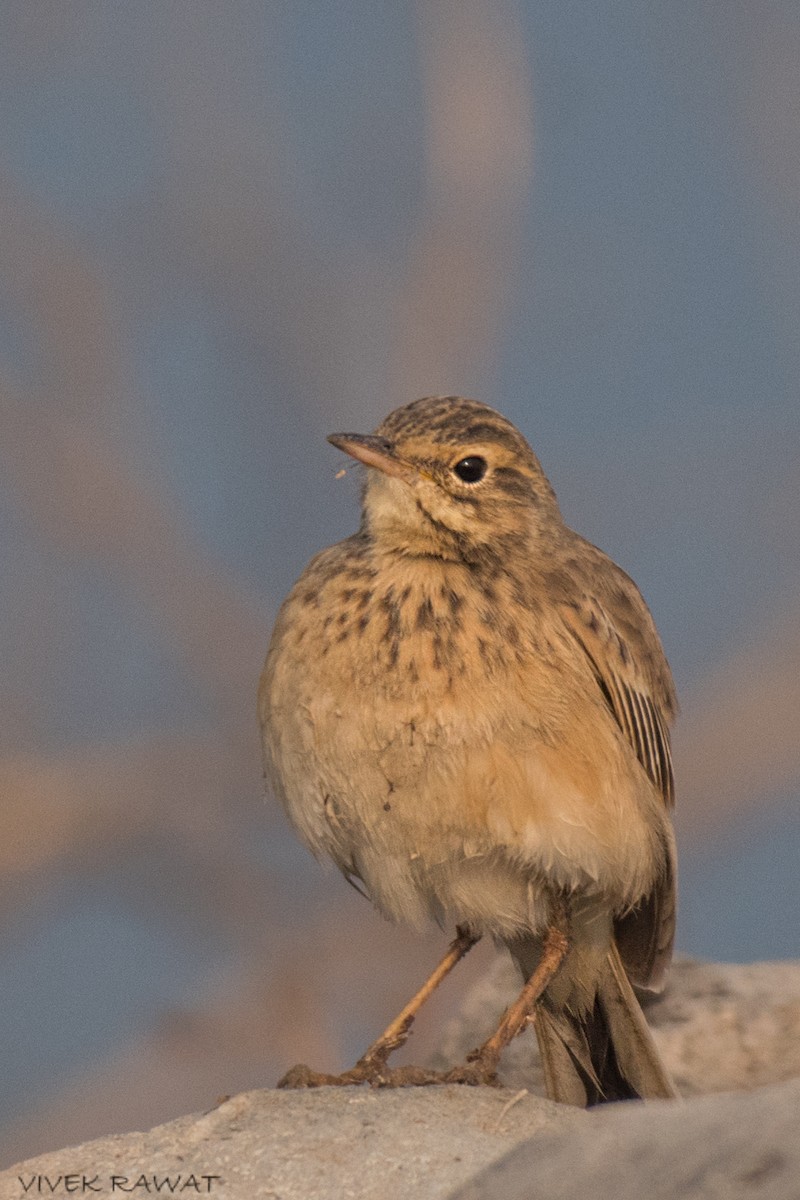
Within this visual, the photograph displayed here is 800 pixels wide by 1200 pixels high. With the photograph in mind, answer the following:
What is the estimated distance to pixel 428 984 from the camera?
6.59m

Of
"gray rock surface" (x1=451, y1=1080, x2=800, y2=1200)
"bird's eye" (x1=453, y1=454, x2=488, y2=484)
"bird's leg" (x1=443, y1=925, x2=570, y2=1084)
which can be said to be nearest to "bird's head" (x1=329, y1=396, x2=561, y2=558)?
"bird's eye" (x1=453, y1=454, x2=488, y2=484)

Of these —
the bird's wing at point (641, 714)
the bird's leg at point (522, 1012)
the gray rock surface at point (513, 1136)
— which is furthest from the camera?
the bird's wing at point (641, 714)

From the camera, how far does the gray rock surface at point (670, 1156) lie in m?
3.55

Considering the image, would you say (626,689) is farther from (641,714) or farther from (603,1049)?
(603,1049)

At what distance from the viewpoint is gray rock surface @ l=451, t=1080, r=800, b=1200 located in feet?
11.6

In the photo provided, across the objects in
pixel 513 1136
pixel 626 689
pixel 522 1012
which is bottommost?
pixel 513 1136

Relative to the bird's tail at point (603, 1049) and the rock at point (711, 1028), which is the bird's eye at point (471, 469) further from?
the rock at point (711, 1028)

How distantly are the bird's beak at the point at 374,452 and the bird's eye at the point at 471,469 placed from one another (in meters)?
0.16

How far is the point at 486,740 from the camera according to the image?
5.74 metres

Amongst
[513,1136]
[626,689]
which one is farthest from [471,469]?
[513,1136]

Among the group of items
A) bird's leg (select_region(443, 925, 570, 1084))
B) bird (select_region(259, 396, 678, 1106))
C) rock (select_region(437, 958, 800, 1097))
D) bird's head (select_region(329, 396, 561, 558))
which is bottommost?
rock (select_region(437, 958, 800, 1097))

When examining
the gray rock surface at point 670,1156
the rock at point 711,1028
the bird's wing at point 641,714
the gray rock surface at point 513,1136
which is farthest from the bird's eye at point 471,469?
the rock at point 711,1028

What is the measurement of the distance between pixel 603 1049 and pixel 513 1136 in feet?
4.70

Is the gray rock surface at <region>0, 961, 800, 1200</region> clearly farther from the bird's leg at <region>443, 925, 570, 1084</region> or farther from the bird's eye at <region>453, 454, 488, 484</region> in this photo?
the bird's eye at <region>453, 454, 488, 484</region>
